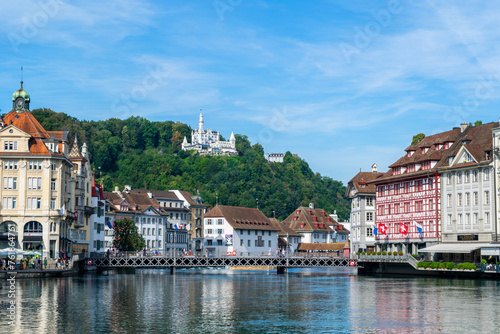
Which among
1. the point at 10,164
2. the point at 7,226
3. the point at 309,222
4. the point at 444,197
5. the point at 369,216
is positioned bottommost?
A: the point at 7,226

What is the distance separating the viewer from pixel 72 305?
51.8m

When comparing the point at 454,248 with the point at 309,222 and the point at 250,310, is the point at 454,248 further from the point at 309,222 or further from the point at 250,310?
the point at 309,222

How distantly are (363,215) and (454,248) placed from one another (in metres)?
29.4

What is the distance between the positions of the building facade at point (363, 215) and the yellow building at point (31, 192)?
1849 inches

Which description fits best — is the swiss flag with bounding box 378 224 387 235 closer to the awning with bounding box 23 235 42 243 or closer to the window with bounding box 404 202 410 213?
the window with bounding box 404 202 410 213

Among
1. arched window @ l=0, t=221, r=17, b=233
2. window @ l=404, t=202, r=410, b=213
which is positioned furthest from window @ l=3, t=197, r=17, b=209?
window @ l=404, t=202, r=410, b=213

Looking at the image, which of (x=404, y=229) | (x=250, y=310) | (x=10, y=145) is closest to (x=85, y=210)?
(x=10, y=145)

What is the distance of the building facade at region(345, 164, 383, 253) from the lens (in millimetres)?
122625

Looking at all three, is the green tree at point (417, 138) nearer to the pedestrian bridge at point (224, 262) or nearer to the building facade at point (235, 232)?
the pedestrian bridge at point (224, 262)

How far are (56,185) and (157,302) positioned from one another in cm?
4771

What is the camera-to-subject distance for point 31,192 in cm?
9906

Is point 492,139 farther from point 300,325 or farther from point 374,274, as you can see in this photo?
point 300,325

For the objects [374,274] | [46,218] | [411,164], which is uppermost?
[411,164]

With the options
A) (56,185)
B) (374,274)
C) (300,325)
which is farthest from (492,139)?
(300,325)
